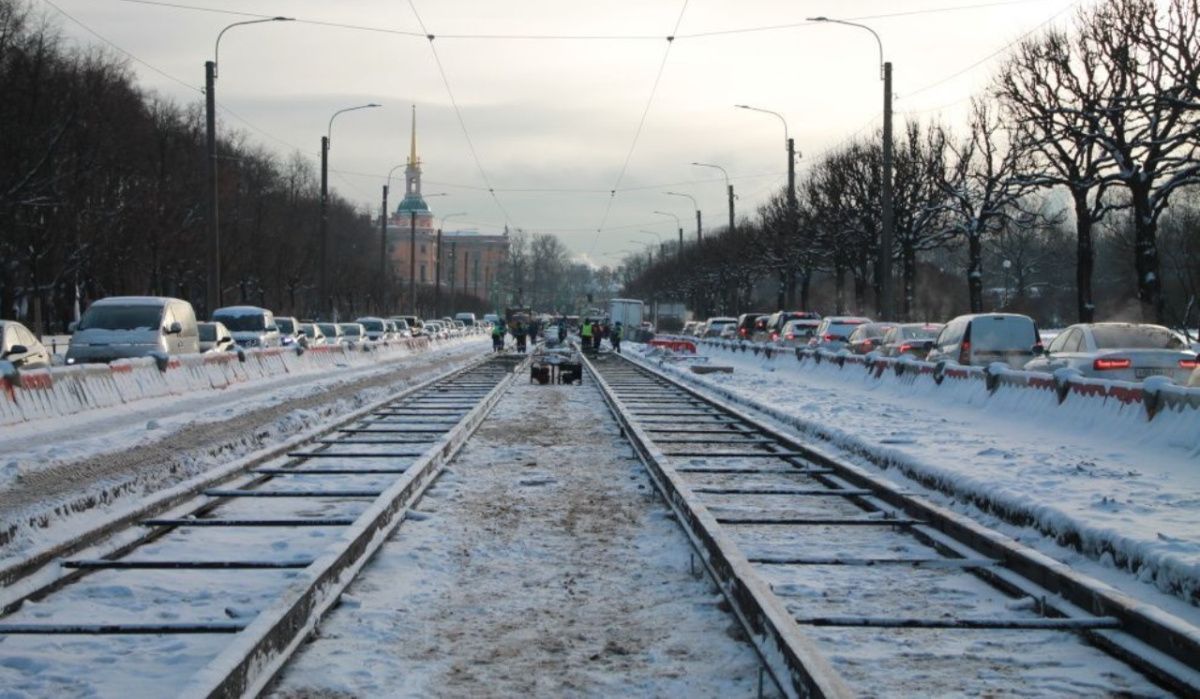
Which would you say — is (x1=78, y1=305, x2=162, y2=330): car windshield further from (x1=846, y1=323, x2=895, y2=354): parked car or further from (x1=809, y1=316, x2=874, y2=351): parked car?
(x1=809, y1=316, x2=874, y2=351): parked car

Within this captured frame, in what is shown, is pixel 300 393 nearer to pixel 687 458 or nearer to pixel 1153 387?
pixel 687 458

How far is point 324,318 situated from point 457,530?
56.9m

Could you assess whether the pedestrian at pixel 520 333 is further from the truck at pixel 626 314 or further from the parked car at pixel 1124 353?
the parked car at pixel 1124 353

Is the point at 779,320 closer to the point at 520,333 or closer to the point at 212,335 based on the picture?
the point at 520,333

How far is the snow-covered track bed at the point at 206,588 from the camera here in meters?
5.90

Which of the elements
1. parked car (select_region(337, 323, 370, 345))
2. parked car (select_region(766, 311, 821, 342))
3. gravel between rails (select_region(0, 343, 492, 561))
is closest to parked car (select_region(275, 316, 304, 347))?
parked car (select_region(337, 323, 370, 345))

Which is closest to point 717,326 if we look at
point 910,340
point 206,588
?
point 910,340

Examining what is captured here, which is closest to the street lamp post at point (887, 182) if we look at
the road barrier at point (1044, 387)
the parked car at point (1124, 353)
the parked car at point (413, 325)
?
the road barrier at point (1044, 387)

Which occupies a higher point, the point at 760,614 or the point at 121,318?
the point at 121,318

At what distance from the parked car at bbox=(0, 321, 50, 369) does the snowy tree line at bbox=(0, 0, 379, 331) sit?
78.0 ft

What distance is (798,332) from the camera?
47531 millimetres

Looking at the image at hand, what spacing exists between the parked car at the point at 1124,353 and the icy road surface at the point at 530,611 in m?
9.60

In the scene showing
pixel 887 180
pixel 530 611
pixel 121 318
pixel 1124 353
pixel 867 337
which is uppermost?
pixel 887 180

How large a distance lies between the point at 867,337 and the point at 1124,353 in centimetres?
1794
